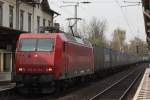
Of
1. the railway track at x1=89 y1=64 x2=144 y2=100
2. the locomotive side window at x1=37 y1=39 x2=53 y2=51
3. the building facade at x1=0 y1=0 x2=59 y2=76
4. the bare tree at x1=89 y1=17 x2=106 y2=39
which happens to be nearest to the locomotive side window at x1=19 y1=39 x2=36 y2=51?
the locomotive side window at x1=37 y1=39 x2=53 y2=51

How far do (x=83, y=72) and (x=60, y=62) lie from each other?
7.29 meters

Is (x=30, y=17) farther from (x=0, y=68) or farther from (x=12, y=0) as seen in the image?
(x=0, y=68)

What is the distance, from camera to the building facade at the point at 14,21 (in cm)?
3255

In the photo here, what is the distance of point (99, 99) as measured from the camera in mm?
21328

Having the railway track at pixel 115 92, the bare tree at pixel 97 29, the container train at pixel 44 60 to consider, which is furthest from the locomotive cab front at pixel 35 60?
the bare tree at pixel 97 29

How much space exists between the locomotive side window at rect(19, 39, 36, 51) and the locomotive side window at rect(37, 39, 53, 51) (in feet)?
0.82

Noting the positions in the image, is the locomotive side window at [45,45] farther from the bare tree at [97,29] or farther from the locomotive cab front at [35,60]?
the bare tree at [97,29]

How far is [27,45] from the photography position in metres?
22.1

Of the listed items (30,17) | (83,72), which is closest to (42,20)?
(30,17)

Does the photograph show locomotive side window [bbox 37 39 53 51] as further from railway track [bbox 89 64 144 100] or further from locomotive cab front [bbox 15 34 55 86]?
railway track [bbox 89 64 144 100]

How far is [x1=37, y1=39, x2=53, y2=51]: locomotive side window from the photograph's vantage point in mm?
21825

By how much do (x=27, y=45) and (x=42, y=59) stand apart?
1.25 metres

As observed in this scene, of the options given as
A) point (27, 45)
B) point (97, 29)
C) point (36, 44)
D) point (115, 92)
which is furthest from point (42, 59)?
point (97, 29)

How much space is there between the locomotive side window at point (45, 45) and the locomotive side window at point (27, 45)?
25cm
